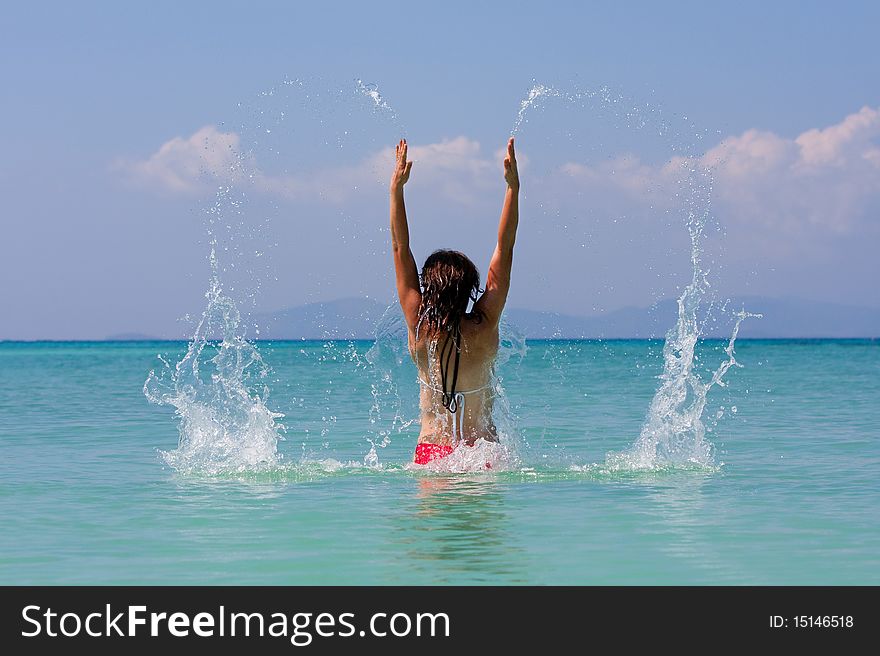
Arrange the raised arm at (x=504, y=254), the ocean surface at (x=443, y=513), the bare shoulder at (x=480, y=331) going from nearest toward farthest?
the ocean surface at (x=443, y=513), the raised arm at (x=504, y=254), the bare shoulder at (x=480, y=331)

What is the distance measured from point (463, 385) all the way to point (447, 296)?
0.69 m

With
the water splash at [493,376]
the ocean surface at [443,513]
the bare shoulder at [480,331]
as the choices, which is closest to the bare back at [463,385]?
the bare shoulder at [480,331]

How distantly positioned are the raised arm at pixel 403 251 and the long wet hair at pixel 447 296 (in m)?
0.06

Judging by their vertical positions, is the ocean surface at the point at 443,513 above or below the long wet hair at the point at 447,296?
below

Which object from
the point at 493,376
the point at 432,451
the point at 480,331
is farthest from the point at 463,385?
the point at 432,451

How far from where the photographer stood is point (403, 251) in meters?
7.74

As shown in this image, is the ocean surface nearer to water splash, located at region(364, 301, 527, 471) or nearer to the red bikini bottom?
water splash, located at region(364, 301, 527, 471)

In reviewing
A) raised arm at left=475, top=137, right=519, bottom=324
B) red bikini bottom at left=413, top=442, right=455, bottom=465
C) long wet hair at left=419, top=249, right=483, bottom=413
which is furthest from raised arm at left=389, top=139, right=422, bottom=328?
red bikini bottom at left=413, top=442, right=455, bottom=465

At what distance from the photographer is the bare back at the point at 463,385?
7945 mm

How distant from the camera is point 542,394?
22.4m

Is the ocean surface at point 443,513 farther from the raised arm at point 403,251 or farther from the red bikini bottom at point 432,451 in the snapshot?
the raised arm at point 403,251

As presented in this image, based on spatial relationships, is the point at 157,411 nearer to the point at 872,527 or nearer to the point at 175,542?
the point at 175,542

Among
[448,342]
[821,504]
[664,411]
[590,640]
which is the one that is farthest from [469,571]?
[664,411]

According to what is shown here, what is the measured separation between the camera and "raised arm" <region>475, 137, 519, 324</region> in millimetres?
7668
